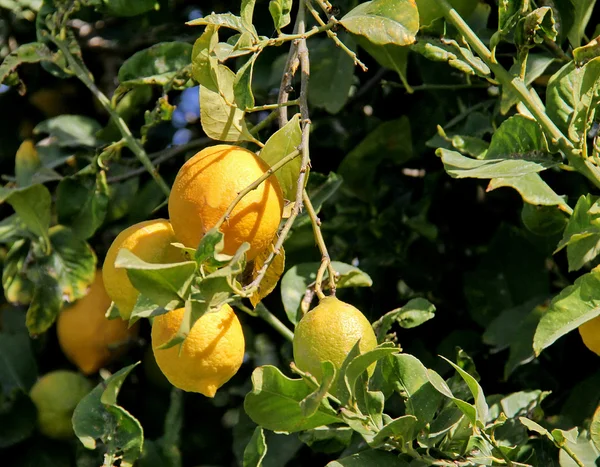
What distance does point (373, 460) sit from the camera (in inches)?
33.2

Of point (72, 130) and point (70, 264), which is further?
point (72, 130)

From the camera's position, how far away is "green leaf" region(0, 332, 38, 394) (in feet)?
4.47

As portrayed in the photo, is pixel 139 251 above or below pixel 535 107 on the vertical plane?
below

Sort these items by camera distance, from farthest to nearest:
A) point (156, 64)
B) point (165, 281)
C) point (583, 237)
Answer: point (156, 64)
point (583, 237)
point (165, 281)

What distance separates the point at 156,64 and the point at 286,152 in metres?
0.47

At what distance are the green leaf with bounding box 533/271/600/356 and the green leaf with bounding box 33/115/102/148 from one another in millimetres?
811

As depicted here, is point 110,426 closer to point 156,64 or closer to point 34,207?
point 34,207

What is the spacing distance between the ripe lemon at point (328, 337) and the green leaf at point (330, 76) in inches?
21.0

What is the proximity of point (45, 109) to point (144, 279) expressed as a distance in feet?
3.50

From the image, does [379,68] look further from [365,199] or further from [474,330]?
[474,330]

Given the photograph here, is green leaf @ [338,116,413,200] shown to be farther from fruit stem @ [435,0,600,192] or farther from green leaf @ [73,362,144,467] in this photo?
green leaf @ [73,362,144,467]

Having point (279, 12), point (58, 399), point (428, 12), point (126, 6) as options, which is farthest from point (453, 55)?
point (58, 399)

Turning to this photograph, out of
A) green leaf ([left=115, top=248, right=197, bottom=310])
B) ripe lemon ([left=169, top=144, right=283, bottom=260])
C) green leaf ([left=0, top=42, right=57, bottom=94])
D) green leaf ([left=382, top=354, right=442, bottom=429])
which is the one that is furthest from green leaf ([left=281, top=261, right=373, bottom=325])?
green leaf ([left=0, top=42, right=57, bottom=94])

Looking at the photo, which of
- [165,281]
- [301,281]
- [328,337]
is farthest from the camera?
[301,281]
